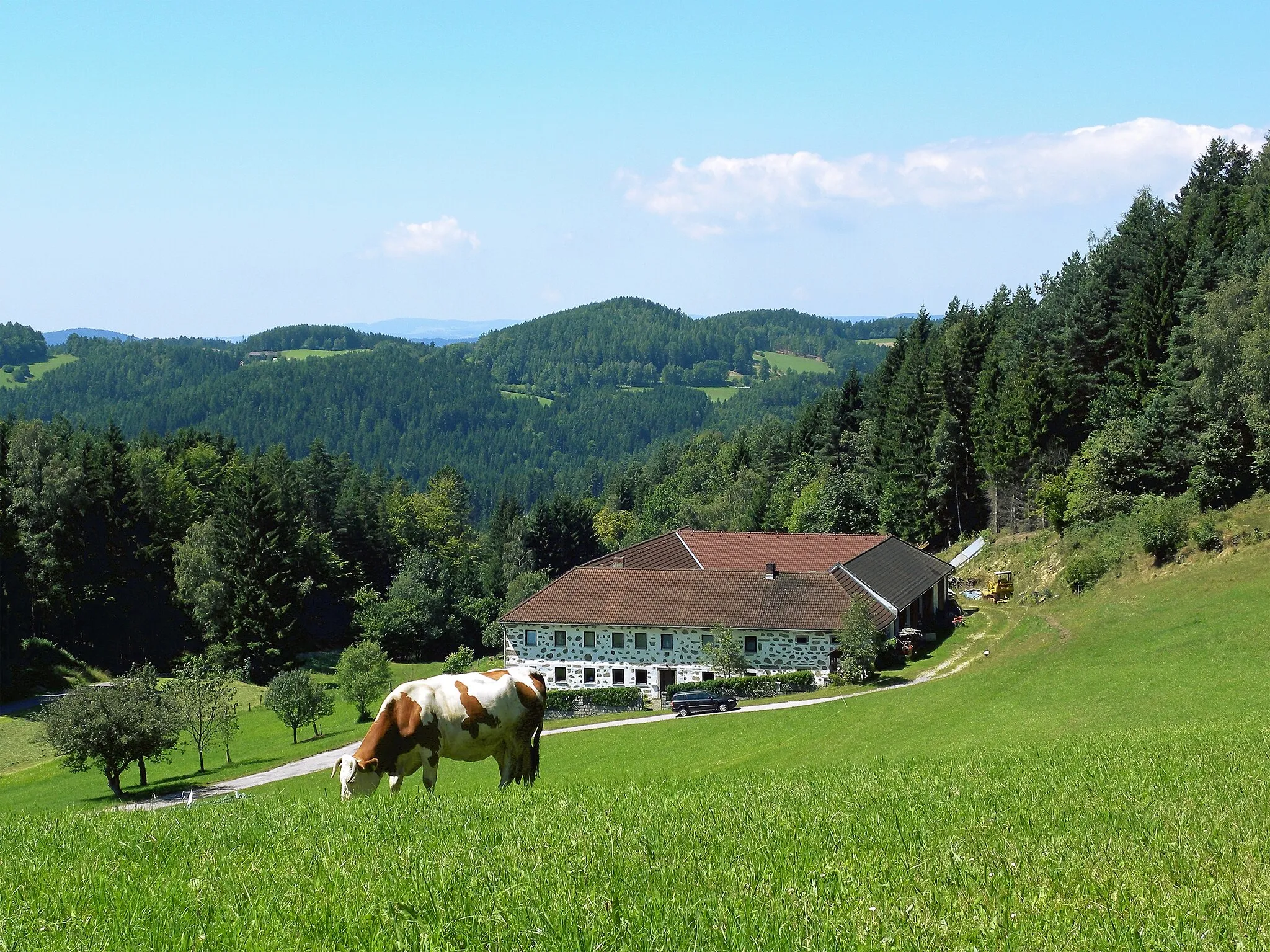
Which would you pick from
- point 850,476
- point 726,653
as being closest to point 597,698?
point 726,653

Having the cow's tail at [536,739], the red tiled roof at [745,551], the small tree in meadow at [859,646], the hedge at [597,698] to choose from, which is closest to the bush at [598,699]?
the hedge at [597,698]

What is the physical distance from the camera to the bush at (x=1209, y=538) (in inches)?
2017

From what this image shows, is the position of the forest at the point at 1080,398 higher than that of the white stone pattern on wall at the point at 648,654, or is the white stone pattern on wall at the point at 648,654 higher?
the forest at the point at 1080,398

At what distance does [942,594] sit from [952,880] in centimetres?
6411

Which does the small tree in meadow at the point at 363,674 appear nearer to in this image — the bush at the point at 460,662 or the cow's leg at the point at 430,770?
the bush at the point at 460,662

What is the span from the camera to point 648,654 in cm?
5759

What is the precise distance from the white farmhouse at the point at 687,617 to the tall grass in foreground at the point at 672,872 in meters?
45.1

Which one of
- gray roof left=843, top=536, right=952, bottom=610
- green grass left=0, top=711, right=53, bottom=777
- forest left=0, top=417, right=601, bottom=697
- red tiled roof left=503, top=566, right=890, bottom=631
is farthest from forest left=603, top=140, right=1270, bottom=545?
green grass left=0, top=711, right=53, bottom=777

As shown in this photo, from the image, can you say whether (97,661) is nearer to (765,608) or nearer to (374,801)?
(765,608)

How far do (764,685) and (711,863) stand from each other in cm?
4703

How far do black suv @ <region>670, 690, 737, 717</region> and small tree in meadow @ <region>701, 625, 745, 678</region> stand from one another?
A: 4.37 metres

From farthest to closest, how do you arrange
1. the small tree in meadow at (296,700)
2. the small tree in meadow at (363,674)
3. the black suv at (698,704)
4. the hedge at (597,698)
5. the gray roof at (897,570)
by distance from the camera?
the gray roof at (897,570) < the small tree in meadow at (363,674) < the hedge at (597,698) < the small tree in meadow at (296,700) < the black suv at (698,704)

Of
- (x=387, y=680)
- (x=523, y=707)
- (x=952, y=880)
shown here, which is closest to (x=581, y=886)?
(x=952, y=880)

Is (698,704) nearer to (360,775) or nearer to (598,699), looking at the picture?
(598,699)
